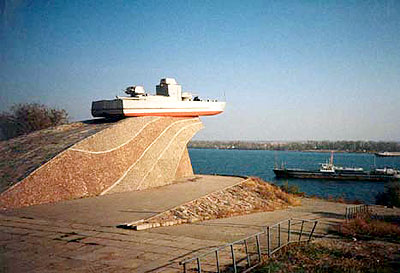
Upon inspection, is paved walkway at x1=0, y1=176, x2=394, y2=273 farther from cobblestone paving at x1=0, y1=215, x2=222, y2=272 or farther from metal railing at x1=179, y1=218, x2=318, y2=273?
metal railing at x1=179, y1=218, x2=318, y2=273

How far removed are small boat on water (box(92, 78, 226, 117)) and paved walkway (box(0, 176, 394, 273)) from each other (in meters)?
7.84

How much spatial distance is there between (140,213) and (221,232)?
321 centimetres

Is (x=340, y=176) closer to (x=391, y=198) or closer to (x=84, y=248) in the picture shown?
(x=391, y=198)

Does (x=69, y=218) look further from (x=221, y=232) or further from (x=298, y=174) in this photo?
(x=298, y=174)

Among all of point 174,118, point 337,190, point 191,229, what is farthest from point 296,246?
point 337,190

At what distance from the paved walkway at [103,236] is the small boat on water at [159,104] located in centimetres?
784

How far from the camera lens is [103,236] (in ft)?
32.8

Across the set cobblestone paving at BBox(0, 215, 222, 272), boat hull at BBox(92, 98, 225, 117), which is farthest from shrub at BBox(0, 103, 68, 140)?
cobblestone paving at BBox(0, 215, 222, 272)

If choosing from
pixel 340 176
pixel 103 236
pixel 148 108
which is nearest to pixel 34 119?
pixel 148 108

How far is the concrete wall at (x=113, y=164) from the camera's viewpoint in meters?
14.5

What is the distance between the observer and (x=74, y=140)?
1780 cm

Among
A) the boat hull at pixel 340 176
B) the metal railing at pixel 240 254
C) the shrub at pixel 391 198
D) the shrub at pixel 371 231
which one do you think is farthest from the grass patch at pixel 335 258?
the boat hull at pixel 340 176

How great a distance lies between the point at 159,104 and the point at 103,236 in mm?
14685

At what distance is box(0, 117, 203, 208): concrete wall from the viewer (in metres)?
14.5
